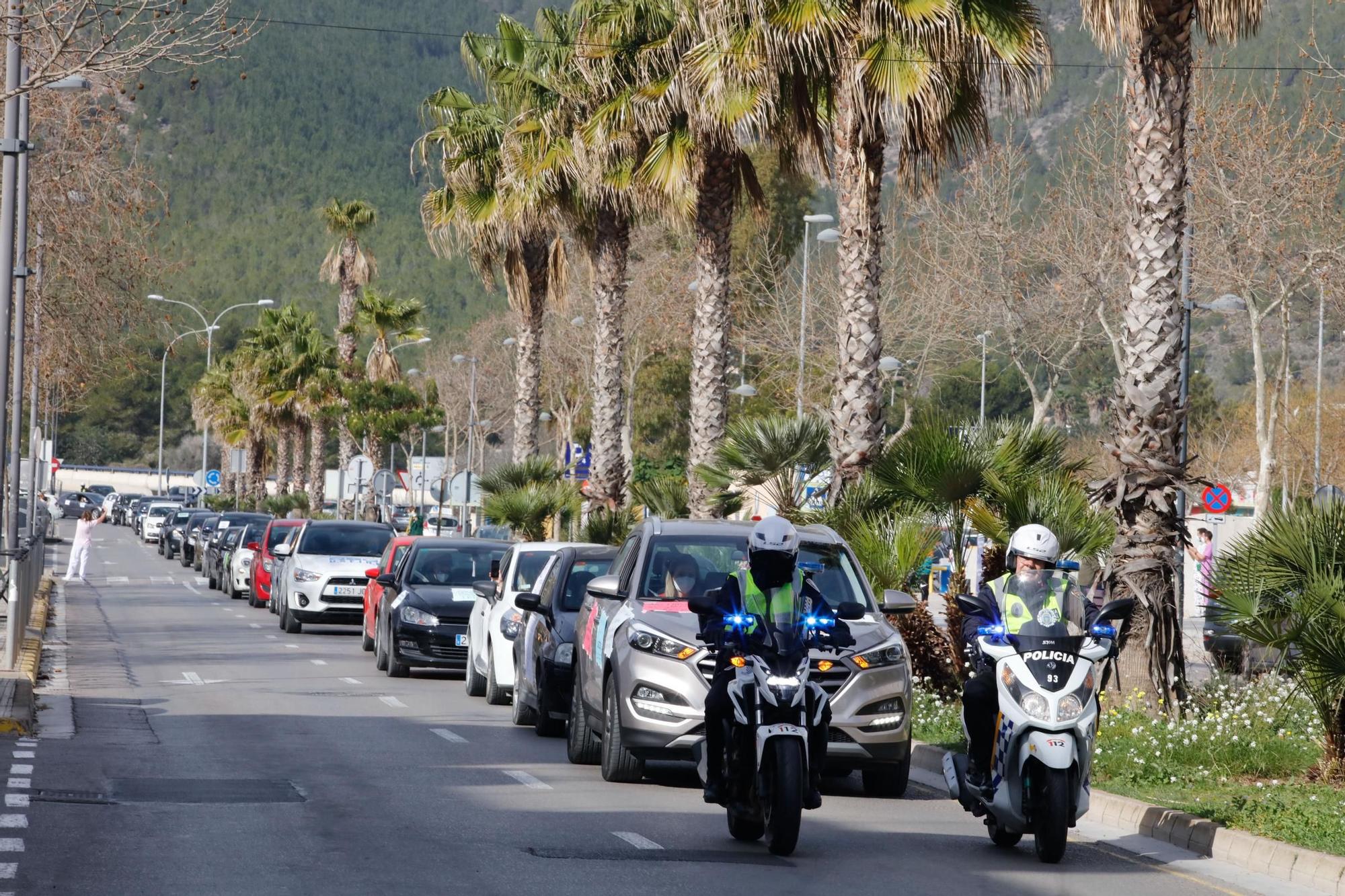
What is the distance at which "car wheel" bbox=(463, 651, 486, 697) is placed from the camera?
20.2 m

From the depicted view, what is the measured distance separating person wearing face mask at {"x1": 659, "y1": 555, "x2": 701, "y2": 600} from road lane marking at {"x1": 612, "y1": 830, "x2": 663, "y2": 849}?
252cm

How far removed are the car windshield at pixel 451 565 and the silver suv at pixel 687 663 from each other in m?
9.42

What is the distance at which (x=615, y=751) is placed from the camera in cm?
1274

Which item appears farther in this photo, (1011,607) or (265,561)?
(265,561)

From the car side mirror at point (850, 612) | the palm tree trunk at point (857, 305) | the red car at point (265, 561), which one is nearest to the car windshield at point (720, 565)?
the car side mirror at point (850, 612)

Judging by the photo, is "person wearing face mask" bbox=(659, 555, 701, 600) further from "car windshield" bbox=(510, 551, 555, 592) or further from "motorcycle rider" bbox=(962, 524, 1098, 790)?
"car windshield" bbox=(510, 551, 555, 592)

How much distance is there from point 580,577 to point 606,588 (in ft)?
14.3

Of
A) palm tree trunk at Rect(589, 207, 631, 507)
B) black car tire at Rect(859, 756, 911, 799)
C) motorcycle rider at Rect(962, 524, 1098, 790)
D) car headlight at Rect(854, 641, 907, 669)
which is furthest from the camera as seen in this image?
palm tree trunk at Rect(589, 207, 631, 507)

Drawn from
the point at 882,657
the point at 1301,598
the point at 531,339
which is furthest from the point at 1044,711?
the point at 531,339

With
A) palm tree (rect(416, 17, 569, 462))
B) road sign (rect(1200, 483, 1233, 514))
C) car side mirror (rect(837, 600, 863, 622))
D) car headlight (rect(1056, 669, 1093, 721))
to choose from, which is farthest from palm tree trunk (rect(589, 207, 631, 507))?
car headlight (rect(1056, 669, 1093, 721))

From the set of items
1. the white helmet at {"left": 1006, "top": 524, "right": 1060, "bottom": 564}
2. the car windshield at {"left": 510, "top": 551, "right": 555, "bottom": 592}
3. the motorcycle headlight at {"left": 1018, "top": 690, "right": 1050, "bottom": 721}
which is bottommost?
the motorcycle headlight at {"left": 1018, "top": 690, "right": 1050, "bottom": 721}

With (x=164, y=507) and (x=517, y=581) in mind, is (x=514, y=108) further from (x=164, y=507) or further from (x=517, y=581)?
(x=164, y=507)

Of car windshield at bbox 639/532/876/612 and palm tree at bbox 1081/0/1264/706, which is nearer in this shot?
car windshield at bbox 639/532/876/612

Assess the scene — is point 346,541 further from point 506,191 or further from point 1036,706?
point 1036,706
